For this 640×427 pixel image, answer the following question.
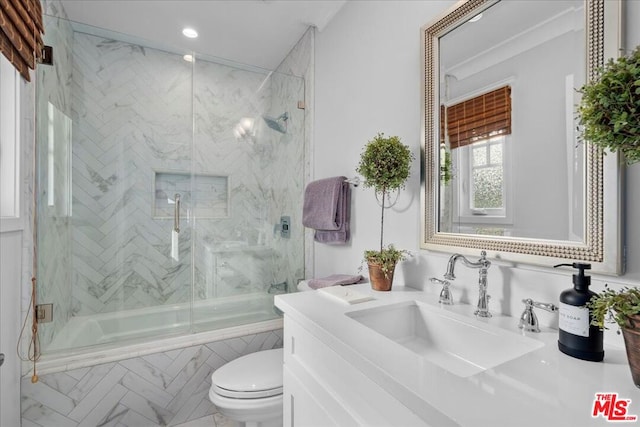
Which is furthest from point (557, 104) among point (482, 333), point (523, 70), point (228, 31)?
point (228, 31)

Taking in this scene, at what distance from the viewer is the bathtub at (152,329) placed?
153 centimetres

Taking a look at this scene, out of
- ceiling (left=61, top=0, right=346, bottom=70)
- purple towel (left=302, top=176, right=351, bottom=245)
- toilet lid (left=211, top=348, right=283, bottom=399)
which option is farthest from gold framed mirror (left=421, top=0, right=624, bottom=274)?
ceiling (left=61, top=0, right=346, bottom=70)

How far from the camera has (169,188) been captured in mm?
2242

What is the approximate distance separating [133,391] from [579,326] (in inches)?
74.6

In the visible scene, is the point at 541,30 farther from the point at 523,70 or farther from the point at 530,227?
the point at 530,227

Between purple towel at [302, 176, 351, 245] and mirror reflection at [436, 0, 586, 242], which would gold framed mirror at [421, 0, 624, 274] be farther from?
purple towel at [302, 176, 351, 245]

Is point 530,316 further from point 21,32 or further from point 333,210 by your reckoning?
point 21,32

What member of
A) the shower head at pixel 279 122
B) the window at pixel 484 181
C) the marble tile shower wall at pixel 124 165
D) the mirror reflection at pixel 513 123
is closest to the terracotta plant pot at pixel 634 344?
the mirror reflection at pixel 513 123

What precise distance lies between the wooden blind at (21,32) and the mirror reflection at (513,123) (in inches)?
60.3

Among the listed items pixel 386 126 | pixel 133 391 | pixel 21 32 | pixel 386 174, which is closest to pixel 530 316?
pixel 386 174

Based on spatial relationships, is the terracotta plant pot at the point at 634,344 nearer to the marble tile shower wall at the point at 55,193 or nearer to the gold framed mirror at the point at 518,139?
the gold framed mirror at the point at 518,139

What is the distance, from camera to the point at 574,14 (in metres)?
0.76

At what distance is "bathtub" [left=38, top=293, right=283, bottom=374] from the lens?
1.53 m

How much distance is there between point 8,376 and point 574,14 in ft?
7.58
